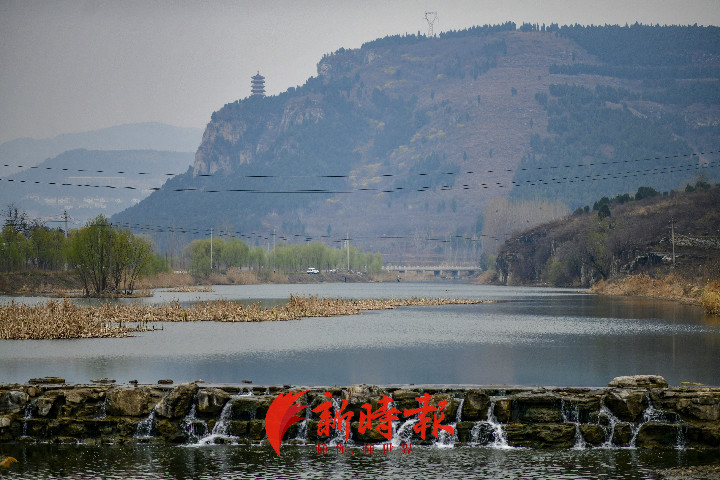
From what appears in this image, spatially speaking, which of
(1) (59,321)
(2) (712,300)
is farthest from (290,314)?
(2) (712,300)

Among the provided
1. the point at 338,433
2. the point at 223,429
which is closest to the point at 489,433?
the point at 338,433

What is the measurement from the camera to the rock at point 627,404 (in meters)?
25.9

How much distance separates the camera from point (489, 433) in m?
25.8

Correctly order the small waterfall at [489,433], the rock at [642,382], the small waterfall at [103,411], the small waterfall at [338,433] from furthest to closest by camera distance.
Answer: the rock at [642,382] < the small waterfall at [103,411] < the small waterfall at [338,433] < the small waterfall at [489,433]

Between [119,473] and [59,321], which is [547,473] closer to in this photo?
[119,473]

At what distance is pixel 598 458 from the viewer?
943 inches

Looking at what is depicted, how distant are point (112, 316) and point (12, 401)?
105ft

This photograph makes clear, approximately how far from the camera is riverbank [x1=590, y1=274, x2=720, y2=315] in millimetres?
67750

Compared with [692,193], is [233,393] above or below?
below

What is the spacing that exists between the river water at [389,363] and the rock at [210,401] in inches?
56.9

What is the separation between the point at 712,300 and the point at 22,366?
4869 cm

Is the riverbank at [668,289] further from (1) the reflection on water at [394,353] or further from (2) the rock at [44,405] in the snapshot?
(2) the rock at [44,405]

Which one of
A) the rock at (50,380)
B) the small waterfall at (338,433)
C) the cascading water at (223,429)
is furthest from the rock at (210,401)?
the rock at (50,380)

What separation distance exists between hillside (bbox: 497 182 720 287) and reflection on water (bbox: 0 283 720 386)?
38988 mm
